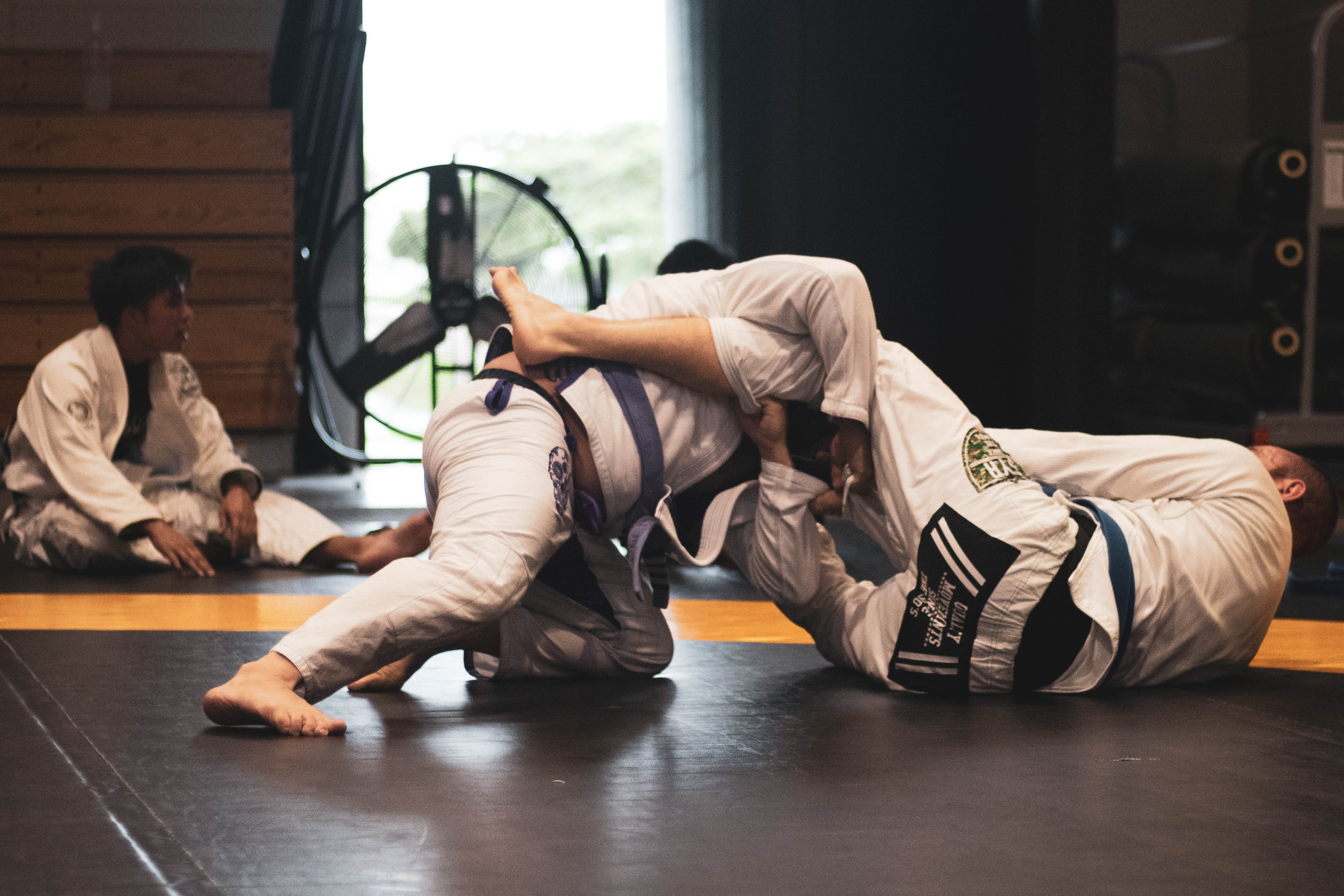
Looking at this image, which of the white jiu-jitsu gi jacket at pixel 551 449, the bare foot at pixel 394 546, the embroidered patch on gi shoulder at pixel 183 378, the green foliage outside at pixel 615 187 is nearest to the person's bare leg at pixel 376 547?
the bare foot at pixel 394 546

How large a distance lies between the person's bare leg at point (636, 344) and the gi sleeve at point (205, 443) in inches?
66.9

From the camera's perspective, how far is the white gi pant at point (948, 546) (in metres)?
1.84

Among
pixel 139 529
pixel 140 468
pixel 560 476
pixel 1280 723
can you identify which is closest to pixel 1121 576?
pixel 1280 723

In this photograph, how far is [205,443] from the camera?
3.45 metres

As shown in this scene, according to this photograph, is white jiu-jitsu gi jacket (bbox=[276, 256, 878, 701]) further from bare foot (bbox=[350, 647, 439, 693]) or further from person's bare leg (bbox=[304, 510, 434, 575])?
person's bare leg (bbox=[304, 510, 434, 575])

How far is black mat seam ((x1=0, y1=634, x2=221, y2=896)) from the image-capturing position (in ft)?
3.97

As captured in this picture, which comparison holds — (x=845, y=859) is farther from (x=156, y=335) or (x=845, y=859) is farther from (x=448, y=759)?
(x=156, y=335)

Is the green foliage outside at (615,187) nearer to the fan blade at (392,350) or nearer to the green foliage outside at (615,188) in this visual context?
the green foliage outside at (615,188)

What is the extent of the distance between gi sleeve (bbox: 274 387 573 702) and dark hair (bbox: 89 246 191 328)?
168 cm

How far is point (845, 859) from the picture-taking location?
4.19 feet

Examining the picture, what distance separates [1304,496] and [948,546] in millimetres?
632

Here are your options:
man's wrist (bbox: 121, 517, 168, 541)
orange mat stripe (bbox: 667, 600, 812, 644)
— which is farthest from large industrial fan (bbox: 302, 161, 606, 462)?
orange mat stripe (bbox: 667, 600, 812, 644)

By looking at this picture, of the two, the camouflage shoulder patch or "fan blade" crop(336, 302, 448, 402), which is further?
"fan blade" crop(336, 302, 448, 402)

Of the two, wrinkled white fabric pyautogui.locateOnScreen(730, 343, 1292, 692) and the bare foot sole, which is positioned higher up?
wrinkled white fabric pyautogui.locateOnScreen(730, 343, 1292, 692)
